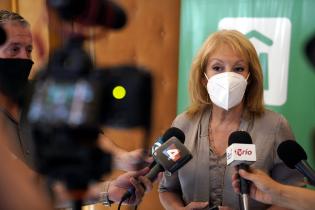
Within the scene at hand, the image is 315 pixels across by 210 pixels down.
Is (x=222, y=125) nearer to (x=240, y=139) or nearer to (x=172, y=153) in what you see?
(x=240, y=139)

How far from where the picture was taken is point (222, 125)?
135cm

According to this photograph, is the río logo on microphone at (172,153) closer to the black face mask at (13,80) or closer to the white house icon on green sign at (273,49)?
the black face mask at (13,80)

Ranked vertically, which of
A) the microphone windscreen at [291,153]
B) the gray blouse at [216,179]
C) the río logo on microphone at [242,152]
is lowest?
the gray blouse at [216,179]

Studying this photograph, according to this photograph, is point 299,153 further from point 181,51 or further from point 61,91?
point 181,51

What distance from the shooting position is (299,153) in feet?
2.96

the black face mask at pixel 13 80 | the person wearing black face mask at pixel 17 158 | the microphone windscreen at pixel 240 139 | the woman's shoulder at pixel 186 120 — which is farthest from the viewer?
the woman's shoulder at pixel 186 120

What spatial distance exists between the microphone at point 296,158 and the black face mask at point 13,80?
0.66 metres

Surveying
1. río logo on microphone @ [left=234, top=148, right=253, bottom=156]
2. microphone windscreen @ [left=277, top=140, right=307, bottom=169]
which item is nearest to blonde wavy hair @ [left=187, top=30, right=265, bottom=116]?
microphone windscreen @ [left=277, top=140, right=307, bottom=169]

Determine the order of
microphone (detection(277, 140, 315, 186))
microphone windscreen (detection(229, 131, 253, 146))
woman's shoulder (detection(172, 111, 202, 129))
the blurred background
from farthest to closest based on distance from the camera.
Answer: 1. the blurred background
2. woman's shoulder (detection(172, 111, 202, 129))
3. microphone windscreen (detection(229, 131, 253, 146))
4. microphone (detection(277, 140, 315, 186))

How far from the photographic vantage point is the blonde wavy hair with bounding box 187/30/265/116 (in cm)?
131

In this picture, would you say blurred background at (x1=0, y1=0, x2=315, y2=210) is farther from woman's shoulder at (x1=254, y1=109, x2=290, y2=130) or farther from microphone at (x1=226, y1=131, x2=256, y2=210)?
microphone at (x1=226, y1=131, x2=256, y2=210)

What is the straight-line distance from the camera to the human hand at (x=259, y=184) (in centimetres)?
88

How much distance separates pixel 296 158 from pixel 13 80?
0.71 meters

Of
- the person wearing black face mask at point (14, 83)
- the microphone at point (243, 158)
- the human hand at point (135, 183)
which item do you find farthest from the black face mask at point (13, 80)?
the microphone at point (243, 158)
